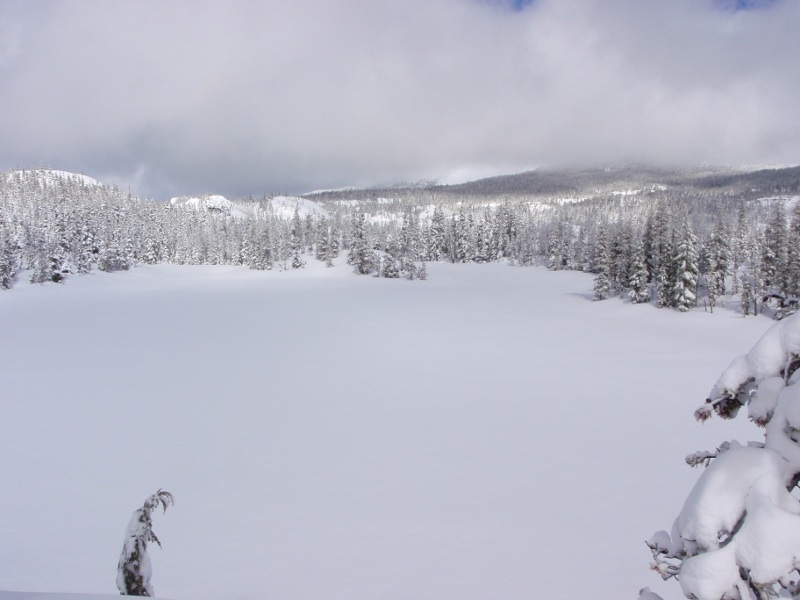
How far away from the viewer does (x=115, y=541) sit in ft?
33.6

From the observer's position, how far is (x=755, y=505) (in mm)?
2070

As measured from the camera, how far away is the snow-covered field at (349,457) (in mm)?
9539

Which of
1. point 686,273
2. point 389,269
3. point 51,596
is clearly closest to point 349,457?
point 51,596

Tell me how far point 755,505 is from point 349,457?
1401 centimetres

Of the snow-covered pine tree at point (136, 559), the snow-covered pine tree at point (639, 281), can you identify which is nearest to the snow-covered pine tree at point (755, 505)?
the snow-covered pine tree at point (136, 559)

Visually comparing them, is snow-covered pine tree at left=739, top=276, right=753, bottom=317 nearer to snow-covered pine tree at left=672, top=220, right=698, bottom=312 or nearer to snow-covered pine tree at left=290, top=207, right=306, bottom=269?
snow-covered pine tree at left=672, top=220, right=698, bottom=312

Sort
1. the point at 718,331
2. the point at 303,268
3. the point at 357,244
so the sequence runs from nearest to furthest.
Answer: the point at 718,331 < the point at 357,244 < the point at 303,268

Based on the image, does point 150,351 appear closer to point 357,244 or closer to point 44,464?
point 44,464

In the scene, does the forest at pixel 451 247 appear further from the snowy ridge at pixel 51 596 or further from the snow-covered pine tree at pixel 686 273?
the snowy ridge at pixel 51 596

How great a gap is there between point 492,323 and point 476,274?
173ft

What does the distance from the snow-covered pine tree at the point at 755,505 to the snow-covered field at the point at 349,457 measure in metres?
5.37

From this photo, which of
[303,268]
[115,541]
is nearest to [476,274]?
[303,268]

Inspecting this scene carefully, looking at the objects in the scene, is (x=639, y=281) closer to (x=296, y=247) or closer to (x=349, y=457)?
(x=349, y=457)

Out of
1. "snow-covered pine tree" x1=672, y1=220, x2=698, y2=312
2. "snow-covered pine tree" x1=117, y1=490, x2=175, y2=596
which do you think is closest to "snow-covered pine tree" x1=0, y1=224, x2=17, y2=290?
"snow-covered pine tree" x1=117, y1=490, x2=175, y2=596
